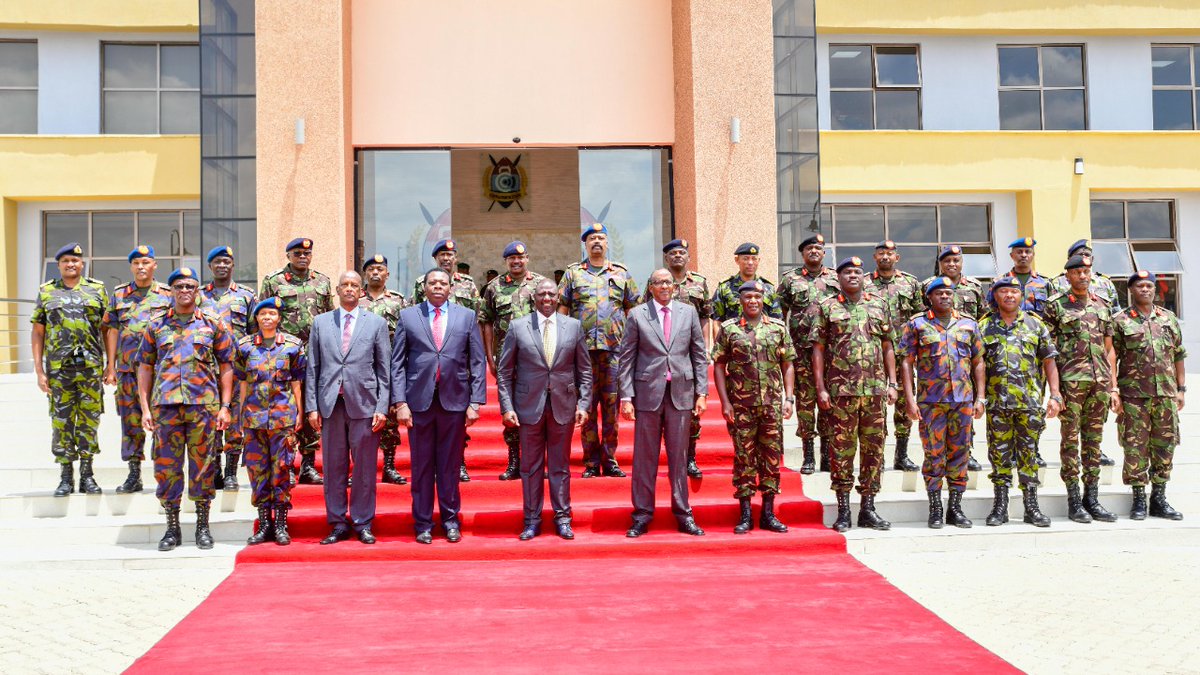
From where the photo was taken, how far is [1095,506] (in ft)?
23.3

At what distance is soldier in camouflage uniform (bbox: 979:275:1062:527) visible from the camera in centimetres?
691

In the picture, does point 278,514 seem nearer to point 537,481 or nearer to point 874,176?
point 537,481

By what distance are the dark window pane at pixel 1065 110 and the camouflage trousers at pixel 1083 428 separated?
9375 mm

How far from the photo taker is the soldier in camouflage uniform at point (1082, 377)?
23.3ft

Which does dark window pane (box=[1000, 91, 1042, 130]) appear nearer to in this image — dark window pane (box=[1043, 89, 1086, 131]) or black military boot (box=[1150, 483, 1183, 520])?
dark window pane (box=[1043, 89, 1086, 131])

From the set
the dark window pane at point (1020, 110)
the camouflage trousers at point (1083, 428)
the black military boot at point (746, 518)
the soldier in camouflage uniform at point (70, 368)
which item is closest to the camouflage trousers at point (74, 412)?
the soldier in camouflage uniform at point (70, 368)

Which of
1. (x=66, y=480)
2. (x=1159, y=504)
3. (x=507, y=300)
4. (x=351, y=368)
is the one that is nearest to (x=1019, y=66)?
(x=1159, y=504)

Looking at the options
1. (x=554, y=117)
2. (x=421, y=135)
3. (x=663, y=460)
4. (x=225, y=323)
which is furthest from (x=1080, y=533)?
(x=421, y=135)

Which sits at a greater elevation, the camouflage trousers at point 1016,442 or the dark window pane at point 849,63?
the dark window pane at point 849,63

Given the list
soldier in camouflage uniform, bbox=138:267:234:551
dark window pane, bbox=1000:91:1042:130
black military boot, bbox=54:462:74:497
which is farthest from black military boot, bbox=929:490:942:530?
dark window pane, bbox=1000:91:1042:130

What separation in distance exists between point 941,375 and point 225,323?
16.5 ft

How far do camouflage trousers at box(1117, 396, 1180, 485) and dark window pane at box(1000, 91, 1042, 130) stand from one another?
9035 mm

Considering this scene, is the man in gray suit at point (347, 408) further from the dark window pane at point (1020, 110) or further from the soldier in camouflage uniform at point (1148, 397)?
the dark window pane at point (1020, 110)

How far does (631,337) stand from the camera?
22.4ft
